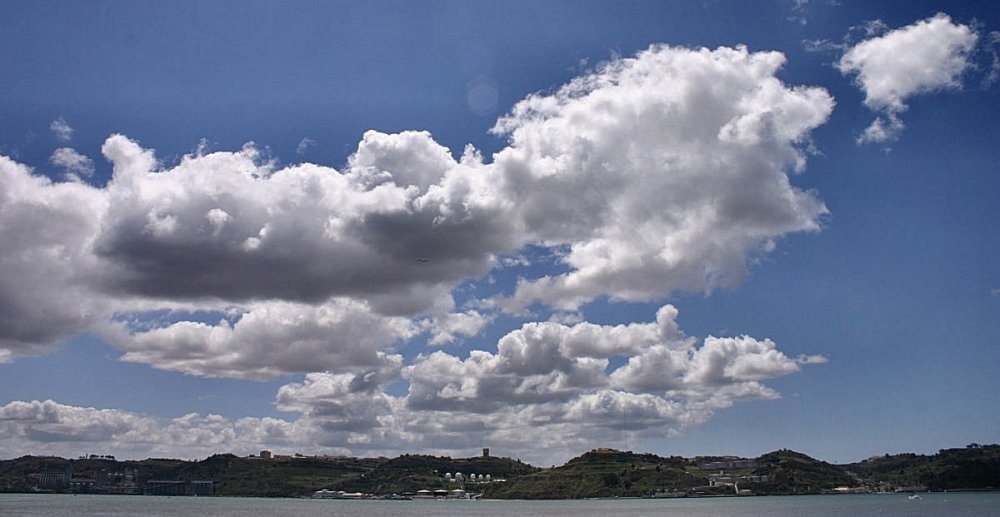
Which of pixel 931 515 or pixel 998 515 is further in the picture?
pixel 931 515

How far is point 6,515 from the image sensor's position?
193125 mm

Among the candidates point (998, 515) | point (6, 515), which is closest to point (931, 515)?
point (998, 515)

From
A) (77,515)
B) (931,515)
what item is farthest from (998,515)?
(77,515)

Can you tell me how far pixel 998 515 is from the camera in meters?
182

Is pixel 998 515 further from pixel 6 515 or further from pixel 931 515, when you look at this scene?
pixel 6 515

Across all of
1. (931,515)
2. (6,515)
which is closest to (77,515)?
(6,515)

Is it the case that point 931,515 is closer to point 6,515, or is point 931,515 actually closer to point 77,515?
point 77,515

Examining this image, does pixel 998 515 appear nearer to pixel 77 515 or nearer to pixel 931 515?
pixel 931 515

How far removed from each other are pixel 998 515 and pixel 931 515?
17438mm

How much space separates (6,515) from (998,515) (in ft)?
737

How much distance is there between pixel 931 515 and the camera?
19738 cm

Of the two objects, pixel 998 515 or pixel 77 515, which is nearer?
pixel 998 515

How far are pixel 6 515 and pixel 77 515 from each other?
589 inches
